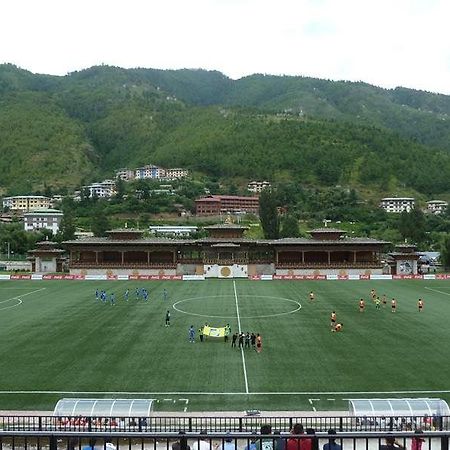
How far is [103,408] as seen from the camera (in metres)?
18.3

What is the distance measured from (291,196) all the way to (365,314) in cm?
11630

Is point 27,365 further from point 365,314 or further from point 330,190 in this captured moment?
point 330,190

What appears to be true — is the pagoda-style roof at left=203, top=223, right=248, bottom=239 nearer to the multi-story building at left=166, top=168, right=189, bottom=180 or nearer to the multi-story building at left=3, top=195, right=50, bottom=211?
the multi-story building at left=3, top=195, right=50, bottom=211

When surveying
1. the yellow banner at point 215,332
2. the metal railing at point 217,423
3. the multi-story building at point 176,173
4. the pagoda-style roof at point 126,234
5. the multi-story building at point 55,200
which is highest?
the multi-story building at point 176,173

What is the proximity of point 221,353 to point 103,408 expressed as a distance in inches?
512

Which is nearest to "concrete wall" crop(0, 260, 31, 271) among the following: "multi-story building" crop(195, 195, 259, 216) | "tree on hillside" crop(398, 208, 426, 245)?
"multi-story building" crop(195, 195, 259, 216)

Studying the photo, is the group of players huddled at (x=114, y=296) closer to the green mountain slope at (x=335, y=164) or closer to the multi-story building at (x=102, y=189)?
the multi-story building at (x=102, y=189)

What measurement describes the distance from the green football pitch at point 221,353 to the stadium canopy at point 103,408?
3.06m

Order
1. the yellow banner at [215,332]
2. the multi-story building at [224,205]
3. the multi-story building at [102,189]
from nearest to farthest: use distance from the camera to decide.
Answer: the yellow banner at [215,332], the multi-story building at [224,205], the multi-story building at [102,189]

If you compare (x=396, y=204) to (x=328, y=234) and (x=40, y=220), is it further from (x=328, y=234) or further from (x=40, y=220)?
(x=40, y=220)

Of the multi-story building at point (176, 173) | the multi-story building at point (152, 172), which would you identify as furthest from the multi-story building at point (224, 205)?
the multi-story building at point (152, 172)

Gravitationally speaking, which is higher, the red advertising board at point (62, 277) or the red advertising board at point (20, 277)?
the red advertising board at point (20, 277)

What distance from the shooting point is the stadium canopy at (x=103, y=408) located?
59.8 feet

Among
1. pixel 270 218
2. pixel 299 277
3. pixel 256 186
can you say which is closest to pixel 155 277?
pixel 299 277
